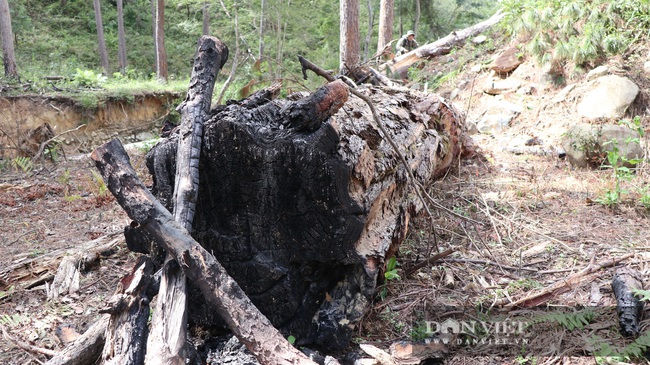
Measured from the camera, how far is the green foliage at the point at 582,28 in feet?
24.3

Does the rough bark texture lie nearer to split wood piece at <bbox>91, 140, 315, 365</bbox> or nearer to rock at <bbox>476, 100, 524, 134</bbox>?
split wood piece at <bbox>91, 140, 315, 365</bbox>

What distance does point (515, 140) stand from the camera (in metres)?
7.28

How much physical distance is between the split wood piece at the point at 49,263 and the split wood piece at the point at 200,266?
1.53 m

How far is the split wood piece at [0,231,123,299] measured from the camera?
145 inches

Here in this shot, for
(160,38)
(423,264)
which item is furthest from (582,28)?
(160,38)

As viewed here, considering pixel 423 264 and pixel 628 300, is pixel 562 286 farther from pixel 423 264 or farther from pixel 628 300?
pixel 423 264

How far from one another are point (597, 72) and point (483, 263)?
5.46 m

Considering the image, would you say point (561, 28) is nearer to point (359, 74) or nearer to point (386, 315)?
point (359, 74)

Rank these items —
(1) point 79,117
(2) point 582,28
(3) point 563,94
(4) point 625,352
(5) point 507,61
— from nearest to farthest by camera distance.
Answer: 1. (4) point 625,352
2. (3) point 563,94
3. (2) point 582,28
4. (5) point 507,61
5. (1) point 79,117

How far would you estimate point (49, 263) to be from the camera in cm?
391

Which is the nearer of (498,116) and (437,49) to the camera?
(498,116)

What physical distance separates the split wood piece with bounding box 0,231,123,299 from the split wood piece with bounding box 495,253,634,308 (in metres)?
3.29

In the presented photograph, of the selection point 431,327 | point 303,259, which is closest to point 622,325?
point 431,327

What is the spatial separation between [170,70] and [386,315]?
24.6 metres
